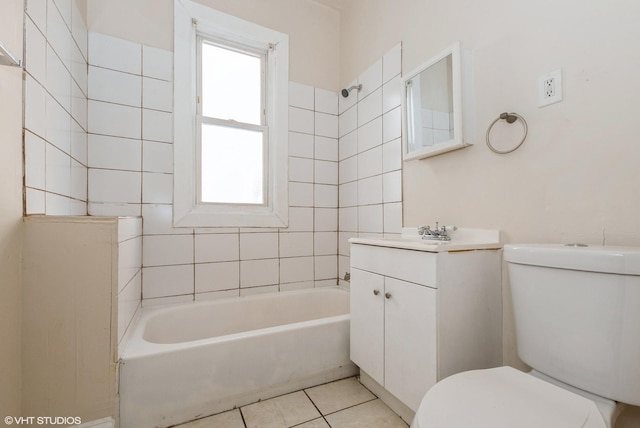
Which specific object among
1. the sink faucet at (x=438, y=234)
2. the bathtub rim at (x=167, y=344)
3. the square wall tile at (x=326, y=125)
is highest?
the square wall tile at (x=326, y=125)

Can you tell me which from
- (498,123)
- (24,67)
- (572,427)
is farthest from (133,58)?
(572,427)

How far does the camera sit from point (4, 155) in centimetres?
88

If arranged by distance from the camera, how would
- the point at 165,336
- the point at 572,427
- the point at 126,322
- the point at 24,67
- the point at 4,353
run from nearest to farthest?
the point at 572,427 → the point at 4,353 → the point at 24,67 → the point at 126,322 → the point at 165,336

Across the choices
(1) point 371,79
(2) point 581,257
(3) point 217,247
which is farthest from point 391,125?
(3) point 217,247

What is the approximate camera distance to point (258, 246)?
202 centimetres

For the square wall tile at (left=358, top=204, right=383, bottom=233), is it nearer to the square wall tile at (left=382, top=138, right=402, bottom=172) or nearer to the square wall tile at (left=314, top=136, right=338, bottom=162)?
the square wall tile at (left=382, top=138, right=402, bottom=172)

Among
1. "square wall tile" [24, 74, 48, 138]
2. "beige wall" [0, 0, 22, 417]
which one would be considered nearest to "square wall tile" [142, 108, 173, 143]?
"square wall tile" [24, 74, 48, 138]

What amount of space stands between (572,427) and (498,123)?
1.05 meters

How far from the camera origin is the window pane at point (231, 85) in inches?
77.0

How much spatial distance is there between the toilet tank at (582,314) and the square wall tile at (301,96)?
68.4 inches

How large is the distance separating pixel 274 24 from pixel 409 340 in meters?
2.21

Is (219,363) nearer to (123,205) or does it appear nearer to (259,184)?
(123,205)

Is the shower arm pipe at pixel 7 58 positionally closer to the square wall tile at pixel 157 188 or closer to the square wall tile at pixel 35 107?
the square wall tile at pixel 35 107

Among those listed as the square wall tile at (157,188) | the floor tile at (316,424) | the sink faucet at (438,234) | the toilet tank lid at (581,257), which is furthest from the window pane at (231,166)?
the toilet tank lid at (581,257)
